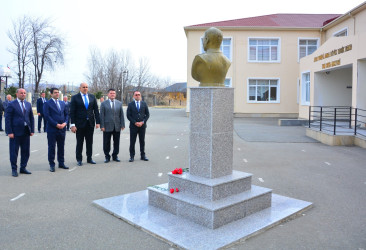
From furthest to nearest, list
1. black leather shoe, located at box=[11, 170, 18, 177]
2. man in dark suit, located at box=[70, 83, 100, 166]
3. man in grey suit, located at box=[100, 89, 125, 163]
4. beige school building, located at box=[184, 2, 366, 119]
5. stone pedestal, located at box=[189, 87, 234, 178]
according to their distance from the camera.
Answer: beige school building, located at box=[184, 2, 366, 119] → man in grey suit, located at box=[100, 89, 125, 163] → man in dark suit, located at box=[70, 83, 100, 166] → black leather shoe, located at box=[11, 170, 18, 177] → stone pedestal, located at box=[189, 87, 234, 178]

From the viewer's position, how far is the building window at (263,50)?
3153 cm

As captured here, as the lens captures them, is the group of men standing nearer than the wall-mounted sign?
Yes

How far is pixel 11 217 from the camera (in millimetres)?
5207

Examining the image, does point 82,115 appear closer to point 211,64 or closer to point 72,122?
point 72,122

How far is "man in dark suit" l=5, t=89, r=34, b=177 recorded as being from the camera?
8023 millimetres

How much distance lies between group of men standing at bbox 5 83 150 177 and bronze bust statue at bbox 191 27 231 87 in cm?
439

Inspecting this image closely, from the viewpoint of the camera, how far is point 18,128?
8078 mm

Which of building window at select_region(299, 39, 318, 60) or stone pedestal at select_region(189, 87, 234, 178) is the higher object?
building window at select_region(299, 39, 318, 60)

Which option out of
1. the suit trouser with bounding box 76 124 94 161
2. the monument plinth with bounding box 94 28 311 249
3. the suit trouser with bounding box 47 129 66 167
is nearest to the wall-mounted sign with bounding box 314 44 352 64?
the suit trouser with bounding box 76 124 94 161

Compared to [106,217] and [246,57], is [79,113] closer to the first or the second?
[106,217]

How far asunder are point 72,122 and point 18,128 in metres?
1.48

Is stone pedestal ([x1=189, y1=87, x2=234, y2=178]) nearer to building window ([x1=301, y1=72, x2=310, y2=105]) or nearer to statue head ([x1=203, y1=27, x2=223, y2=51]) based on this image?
statue head ([x1=203, y1=27, x2=223, y2=51])

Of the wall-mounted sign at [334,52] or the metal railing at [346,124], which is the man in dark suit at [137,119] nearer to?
the metal railing at [346,124]

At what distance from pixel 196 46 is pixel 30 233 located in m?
28.1
